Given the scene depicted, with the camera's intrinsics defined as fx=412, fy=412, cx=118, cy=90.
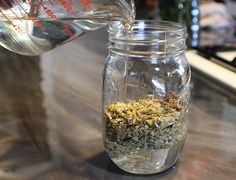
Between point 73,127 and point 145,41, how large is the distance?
22 cm

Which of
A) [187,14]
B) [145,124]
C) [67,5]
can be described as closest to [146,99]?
[145,124]

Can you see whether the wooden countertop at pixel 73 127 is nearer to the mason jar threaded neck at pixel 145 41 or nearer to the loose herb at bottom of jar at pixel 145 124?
the loose herb at bottom of jar at pixel 145 124

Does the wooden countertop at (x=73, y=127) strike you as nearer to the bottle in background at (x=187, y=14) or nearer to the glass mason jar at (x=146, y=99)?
the glass mason jar at (x=146, y=99)

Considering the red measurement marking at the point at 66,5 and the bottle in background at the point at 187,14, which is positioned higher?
the red measurement marking at the point at 66,5

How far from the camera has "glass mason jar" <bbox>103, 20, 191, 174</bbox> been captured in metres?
0.49

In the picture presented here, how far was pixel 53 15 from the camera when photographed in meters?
0.51

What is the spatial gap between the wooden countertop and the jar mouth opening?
0.17 m

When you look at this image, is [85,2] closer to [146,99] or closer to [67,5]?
[67,5]

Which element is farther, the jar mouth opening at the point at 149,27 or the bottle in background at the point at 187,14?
the bottle in background at the point at 187,14

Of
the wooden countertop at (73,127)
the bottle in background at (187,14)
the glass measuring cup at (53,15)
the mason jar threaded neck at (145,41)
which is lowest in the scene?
the wooden countertop at (73,127)

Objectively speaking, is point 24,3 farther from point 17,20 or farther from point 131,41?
point 131,41

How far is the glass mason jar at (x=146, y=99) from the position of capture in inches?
19.1

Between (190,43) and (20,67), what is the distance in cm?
46

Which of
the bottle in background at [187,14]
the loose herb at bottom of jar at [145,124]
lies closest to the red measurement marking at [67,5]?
the loose herb at bottom of jar at [145,124]
